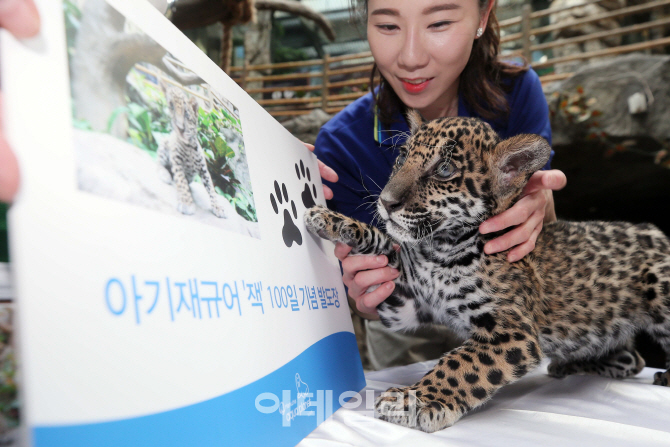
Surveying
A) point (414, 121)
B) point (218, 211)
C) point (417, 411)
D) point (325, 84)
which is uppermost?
point (325, 84)

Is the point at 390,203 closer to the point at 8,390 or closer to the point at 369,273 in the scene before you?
the point at 369,273

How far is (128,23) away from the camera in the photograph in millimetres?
950

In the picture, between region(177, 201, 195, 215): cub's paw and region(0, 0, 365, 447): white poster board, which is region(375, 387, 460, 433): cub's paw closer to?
region(0, 0, 365, 447): white poster board

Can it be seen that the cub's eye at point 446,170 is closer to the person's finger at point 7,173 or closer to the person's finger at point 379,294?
the person's finger at point 379,294

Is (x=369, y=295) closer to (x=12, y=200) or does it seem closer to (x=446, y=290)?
(x=446, y=290)

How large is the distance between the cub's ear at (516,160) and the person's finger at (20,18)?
4.55ft

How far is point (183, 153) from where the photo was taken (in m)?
1.04

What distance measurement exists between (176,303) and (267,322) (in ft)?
1.08

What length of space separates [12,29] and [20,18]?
0.8 inches

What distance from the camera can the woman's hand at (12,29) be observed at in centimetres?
61

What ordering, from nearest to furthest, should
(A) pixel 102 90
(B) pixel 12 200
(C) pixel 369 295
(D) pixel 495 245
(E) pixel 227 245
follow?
(B) pixel 12 200
(A) pixel 102 90
(E) pixel 227 245
(D) pixel 495 245
(C) pixel 369 295

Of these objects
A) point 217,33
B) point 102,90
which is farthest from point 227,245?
point 217,33

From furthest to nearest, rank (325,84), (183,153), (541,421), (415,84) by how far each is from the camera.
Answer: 1. (325,84)
2. (415,84)
3. (541,421)
4. (183,153)

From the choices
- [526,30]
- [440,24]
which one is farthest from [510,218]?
[526,30]
